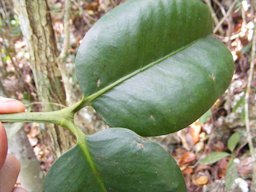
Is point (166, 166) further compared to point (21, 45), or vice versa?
point (21, 45)

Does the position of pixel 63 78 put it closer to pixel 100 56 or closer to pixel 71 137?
pixel 71 137

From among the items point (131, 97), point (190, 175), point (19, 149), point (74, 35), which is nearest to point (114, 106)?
point (131, 97)

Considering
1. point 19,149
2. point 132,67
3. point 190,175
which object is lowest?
point 190,175

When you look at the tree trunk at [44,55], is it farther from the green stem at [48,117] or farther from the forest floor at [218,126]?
the green stem at [48,117]

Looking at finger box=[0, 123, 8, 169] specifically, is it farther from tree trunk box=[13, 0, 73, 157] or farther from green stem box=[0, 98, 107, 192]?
tree trunk box=[13, 0, 73, 157]

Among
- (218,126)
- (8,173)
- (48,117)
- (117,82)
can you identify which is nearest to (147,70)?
(117,82)

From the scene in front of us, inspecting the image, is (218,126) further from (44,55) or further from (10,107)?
(10,107)

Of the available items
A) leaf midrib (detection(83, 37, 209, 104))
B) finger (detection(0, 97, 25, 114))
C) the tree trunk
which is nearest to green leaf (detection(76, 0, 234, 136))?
leaf midrib (detection(83, 37, 209, 104))
